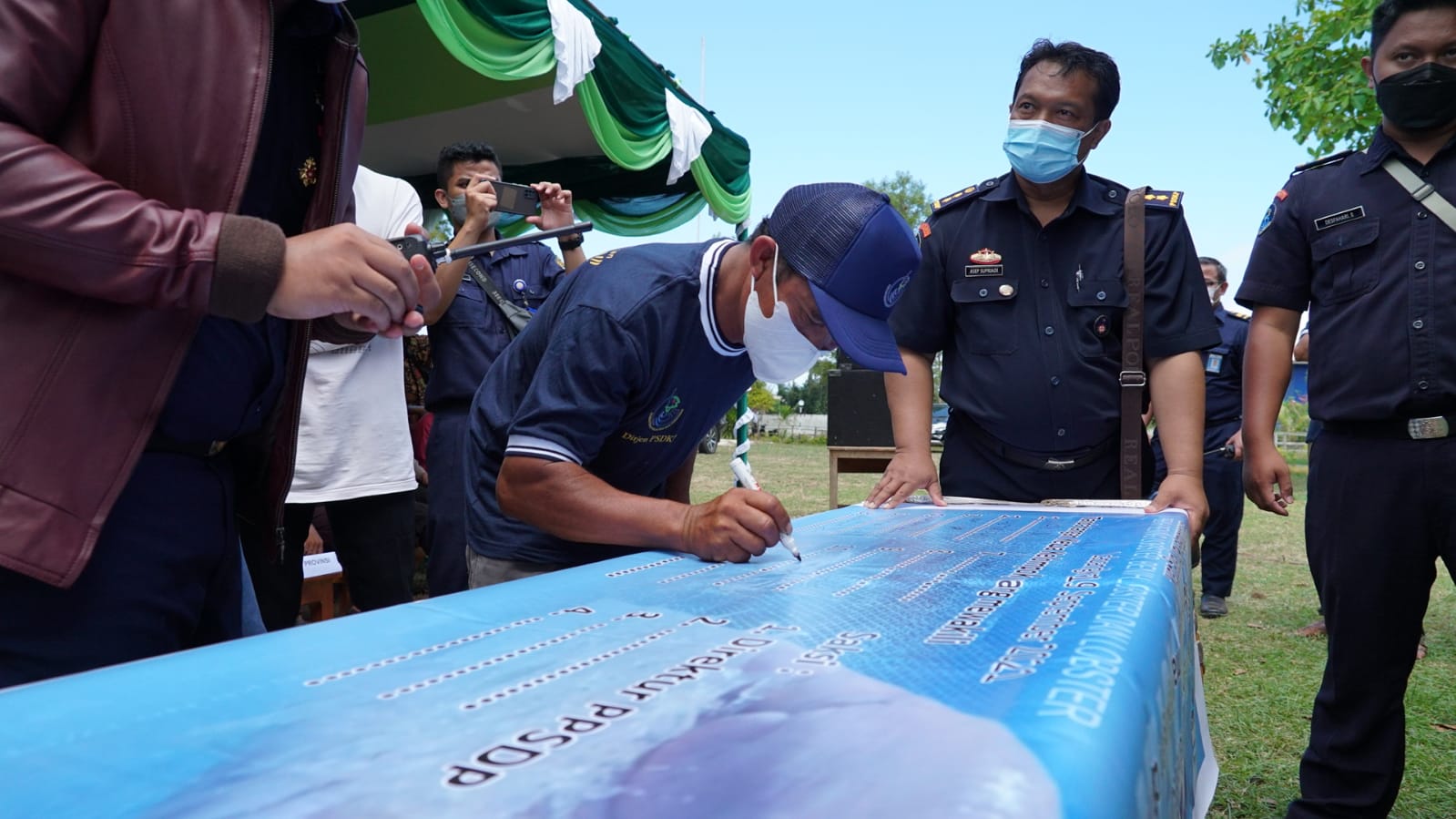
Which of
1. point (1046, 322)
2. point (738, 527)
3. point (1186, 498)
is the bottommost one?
point (1186, 498)

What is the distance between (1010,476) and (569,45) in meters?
3.30

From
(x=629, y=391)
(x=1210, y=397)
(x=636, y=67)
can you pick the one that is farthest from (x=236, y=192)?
(x=1210, y=397)

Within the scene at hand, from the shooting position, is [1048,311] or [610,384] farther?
[1048,311]

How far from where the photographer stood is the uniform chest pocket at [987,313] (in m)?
2.21

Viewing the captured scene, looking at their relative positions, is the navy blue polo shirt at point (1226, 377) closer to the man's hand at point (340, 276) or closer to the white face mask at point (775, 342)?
the white face mask at point (775, 342)

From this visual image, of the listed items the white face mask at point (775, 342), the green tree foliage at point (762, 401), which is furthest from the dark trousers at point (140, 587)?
the green tree foliage at point (762, 401)

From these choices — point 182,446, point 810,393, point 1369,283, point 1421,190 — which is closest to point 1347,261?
point 1369,283

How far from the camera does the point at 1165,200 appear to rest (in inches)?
86.7

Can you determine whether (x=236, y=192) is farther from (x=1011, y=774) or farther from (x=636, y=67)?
(x=636, y=67)

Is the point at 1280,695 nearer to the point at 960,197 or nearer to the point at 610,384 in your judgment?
the point at 960,197

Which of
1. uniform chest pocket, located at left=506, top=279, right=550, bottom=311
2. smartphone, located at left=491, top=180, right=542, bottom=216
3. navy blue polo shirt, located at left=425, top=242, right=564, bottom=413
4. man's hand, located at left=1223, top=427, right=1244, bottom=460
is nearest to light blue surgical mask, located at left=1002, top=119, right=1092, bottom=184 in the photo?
smartphone, located at left=491, top=180, right=542, bottom=216

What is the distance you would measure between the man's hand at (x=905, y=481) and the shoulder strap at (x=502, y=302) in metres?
1.40

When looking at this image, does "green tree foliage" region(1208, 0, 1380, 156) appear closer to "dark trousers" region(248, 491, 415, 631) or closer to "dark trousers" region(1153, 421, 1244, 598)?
"dark trousers" region(1153, 421, 1244, 598)

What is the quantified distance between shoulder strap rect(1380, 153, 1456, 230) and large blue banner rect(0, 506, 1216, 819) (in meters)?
1.58
